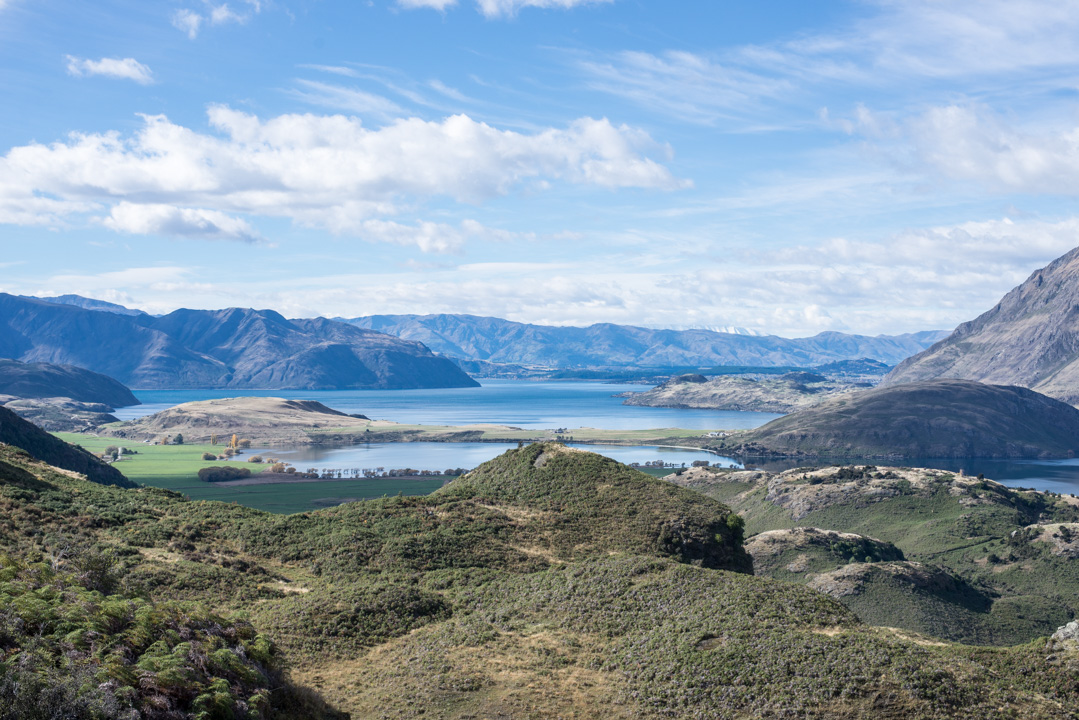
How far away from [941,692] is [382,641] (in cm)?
2456

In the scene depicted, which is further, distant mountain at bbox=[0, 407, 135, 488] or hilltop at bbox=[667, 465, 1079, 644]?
distant mountain at bbox=[0, 407, 135, 488]

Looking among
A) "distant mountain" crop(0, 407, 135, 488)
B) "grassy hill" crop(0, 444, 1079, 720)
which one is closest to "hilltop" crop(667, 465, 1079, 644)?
"grassy hill" crop(0, 444, 1079, 720)

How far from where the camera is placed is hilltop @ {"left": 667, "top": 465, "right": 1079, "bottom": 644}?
93.9m

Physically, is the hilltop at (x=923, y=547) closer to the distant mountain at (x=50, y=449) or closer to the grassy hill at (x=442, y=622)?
the grassy hill at (x=442, y=622)

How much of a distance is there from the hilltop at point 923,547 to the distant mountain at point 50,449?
109287 millimetres

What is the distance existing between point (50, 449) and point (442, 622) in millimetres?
136504

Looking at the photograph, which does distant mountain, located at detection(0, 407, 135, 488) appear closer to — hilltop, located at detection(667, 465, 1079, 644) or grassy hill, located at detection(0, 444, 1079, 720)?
grassy hill, located at detection(0, 444, 1079, 720)

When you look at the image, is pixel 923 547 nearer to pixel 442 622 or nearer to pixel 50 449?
pixel 442 622

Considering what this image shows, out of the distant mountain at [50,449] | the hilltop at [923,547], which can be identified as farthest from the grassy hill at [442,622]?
the distant mountain at [50,449]

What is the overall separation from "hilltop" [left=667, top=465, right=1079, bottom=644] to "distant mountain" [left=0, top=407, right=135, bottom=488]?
109287mm

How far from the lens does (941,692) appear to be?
2973cm

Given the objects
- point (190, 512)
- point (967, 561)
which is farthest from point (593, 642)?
point (967, 561)

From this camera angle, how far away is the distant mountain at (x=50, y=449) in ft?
465

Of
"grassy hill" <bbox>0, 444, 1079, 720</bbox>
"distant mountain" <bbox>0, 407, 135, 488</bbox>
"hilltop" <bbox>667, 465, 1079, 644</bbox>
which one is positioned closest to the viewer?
"grassy hill" <bbox>0, 444, 1079, 720</bbox>
